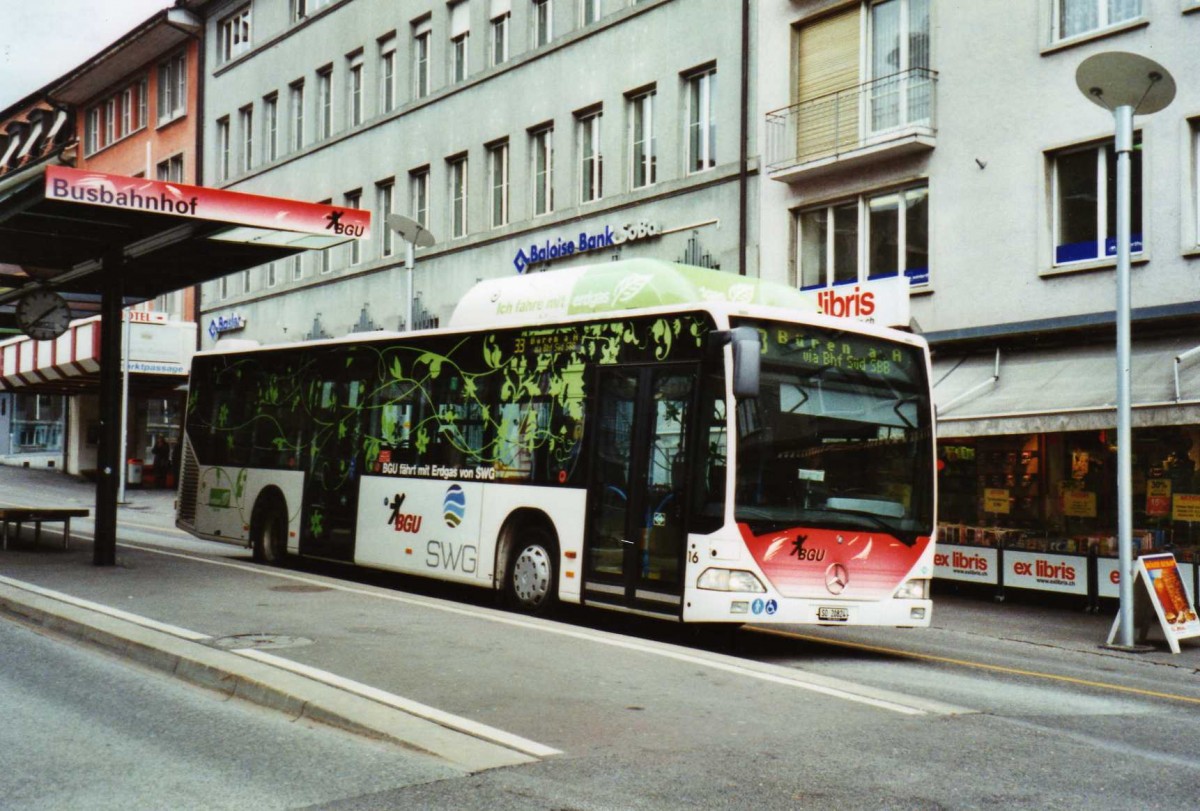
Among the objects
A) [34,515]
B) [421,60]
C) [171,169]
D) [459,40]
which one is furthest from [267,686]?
[171,169]

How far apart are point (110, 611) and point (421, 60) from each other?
82.0 ft

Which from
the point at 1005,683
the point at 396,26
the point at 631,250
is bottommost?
the point at 1005,683

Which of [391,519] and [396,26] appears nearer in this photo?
[391,519]

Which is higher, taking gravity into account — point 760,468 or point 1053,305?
point 1053,305

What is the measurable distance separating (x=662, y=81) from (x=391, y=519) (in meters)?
13.4

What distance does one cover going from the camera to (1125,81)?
45.8 ft

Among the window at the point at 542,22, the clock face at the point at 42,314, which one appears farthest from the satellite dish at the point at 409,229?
the window at the point at 542,22

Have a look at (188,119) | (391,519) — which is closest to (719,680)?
(391,519)

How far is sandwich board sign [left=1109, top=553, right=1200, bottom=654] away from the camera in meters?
13.7

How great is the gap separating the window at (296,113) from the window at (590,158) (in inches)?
538

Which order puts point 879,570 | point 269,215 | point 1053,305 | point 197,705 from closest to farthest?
point 197,705 < point 879,570 < point 269,215 < point 1053,305

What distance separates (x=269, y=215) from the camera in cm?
1474

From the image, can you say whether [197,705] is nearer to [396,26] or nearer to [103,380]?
[103,380]

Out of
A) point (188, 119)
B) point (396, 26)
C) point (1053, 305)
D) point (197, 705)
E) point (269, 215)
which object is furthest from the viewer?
point (188, 119)
